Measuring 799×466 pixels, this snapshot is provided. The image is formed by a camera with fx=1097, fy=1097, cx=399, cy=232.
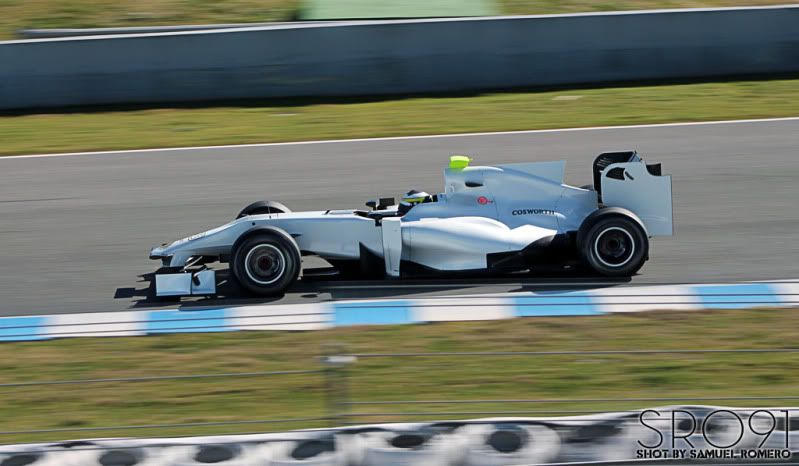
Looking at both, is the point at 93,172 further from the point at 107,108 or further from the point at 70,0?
the point at 70,0

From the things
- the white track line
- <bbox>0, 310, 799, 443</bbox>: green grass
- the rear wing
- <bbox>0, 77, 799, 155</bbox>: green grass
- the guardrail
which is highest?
the guardrail

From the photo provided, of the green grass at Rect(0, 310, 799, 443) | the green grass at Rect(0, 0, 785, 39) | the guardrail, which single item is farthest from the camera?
the green grass at Rect(0, 0, 785, 39)

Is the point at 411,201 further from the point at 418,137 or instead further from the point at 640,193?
the point at 418,137

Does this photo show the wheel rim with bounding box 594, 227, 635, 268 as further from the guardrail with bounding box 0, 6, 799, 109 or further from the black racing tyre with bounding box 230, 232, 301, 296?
the guardrail with bounding box 0, 6, 799, 109

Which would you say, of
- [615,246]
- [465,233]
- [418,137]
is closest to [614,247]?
[615,246]

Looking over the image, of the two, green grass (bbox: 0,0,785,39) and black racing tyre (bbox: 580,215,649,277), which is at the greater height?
green grass (bbox: 0,0,785,39)

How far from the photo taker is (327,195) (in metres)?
10.9

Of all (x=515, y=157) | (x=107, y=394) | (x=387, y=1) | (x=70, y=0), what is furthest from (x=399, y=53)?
(x=107, y=394)

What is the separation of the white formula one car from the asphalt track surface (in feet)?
0.85

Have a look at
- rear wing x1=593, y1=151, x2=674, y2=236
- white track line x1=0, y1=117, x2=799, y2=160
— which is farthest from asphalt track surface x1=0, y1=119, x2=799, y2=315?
rear wing x1=593, y1=151, x2=674, y2=236

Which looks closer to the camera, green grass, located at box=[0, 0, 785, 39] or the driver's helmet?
the driver's helmet

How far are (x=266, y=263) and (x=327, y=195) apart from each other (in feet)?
9.57

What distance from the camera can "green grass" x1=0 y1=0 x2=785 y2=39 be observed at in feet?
55.9

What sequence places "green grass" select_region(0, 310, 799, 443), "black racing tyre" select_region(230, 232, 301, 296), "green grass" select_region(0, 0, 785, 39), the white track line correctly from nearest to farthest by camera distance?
"green grass" select_region(0, 310, 799, 443) → "black racing tyre" select_region(230, 232, 301, 296) → the white track line → "green grass" select_region(0, 0, 785, 39)
